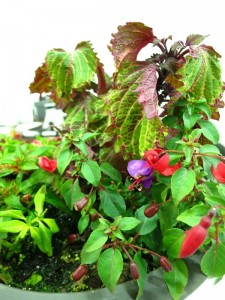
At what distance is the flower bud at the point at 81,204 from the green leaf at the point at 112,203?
0.04m

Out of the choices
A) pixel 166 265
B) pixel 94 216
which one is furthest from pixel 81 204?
pixel 166 265

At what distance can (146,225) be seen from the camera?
0.61 m

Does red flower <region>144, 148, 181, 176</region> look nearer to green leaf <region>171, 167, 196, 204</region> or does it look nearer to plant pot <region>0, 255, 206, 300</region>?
green leaf <region>171, 167, 196, 204</region>

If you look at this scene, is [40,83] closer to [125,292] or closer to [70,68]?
[70,68]

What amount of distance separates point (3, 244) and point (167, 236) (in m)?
0.30

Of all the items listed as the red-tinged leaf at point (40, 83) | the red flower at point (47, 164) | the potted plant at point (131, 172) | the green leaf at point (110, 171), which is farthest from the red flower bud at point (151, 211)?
the red-tinged leaf at point (40, 83)

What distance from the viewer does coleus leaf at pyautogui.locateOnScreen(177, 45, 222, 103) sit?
606mm

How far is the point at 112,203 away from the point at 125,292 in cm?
14

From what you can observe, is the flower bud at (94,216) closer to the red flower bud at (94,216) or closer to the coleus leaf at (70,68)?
the red flower bud at (94,216)

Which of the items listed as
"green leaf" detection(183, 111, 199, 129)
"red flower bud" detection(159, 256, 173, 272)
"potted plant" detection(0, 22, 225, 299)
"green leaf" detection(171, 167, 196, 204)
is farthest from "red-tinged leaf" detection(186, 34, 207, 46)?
"red flower bud" detection(159, 256, 173, 272)

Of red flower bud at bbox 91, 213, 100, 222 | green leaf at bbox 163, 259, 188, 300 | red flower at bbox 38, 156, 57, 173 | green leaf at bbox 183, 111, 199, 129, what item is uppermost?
green leaf at bbox 183, 111, 199, 129

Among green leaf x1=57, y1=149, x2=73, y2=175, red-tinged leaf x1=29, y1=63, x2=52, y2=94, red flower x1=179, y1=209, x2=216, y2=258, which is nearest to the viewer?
red flower x1=179, y1=209, x2=216, y2=258

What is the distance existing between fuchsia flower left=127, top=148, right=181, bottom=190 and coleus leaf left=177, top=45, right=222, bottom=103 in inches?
Result: 4.4

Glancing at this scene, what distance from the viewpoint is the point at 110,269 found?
0.54m
